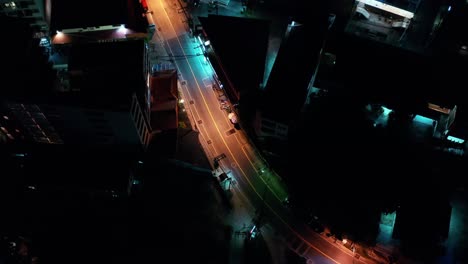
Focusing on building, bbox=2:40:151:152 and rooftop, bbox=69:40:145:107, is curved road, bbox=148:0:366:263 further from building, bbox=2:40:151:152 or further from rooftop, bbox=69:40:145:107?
rooftop, bbox=69:40:145:107

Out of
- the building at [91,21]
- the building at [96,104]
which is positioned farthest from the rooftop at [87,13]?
the building at [96,104]

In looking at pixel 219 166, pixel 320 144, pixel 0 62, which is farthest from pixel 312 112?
pixel 0 62

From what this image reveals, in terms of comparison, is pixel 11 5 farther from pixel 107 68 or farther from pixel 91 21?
pixel 107 68

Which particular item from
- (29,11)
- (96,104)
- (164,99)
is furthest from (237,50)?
(29,11)

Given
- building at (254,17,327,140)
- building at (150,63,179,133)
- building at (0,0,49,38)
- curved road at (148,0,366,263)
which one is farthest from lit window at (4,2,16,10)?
building at (254,17,327,140)

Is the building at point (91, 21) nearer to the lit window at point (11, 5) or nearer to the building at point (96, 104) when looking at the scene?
the lit window at point (11, 5)

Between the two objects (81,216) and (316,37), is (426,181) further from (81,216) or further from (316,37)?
(81,216)
